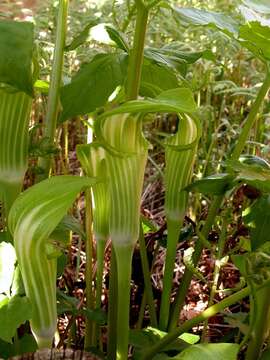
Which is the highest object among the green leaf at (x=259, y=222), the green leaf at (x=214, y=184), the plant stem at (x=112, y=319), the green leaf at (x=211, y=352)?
the green leaf at (x=214, y=184)

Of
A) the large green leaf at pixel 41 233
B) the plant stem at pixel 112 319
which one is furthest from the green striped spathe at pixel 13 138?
the plant stem at pixel 112 319

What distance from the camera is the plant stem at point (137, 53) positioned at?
72cm

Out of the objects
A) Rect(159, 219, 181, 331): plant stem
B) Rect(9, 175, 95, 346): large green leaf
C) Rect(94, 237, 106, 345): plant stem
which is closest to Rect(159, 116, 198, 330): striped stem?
Rect(159, 219, 181, 331): plant stem

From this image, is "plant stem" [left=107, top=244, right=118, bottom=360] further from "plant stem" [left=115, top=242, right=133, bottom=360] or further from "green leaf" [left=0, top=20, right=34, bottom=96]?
"green leaf" [left=0, top=20, right=34, bottom=96]

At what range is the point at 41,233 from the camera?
2.06ft

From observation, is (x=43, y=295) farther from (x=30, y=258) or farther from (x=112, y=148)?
(x=112, y=148)

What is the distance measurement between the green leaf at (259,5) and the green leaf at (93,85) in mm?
236

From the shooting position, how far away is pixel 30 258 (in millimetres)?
652

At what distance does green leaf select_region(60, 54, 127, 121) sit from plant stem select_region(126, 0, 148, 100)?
0.06m

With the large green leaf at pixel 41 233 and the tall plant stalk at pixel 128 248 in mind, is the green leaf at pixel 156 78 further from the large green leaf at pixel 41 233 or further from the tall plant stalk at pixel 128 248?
the large green leaf at pixel 41 233

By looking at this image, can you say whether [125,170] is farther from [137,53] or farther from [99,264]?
[99,264]

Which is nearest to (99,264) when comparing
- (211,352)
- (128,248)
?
(128,248)

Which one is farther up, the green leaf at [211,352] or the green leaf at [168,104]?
the green leaf at [168,104]

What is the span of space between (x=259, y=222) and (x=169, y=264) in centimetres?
21
